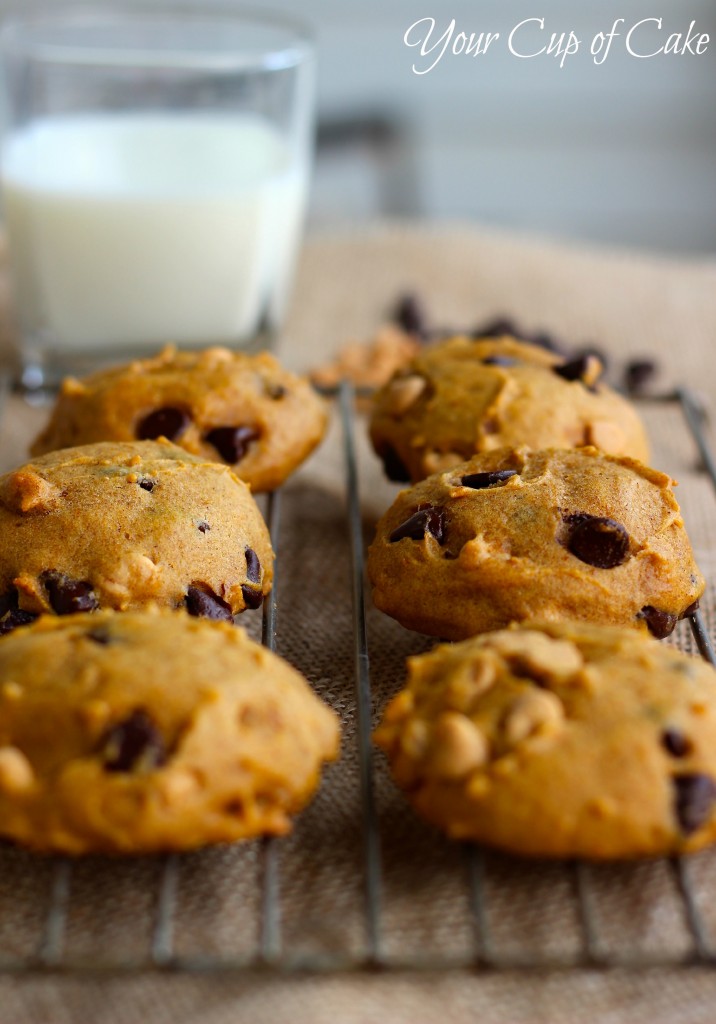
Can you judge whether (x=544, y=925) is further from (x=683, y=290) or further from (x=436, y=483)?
(x=683, y=290)

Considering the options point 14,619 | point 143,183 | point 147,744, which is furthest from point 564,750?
point 143,183

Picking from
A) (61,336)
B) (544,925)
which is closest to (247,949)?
(544,925)

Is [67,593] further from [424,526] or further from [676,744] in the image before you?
[676,744]

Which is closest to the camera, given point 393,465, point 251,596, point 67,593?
point 67,593

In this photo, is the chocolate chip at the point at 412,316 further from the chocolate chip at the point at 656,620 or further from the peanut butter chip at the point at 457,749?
the peanut butter chip at the point at 457,749

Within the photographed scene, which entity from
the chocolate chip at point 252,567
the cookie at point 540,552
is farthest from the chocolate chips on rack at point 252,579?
the cookie at point 540,552

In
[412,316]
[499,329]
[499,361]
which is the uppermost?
[499,361]

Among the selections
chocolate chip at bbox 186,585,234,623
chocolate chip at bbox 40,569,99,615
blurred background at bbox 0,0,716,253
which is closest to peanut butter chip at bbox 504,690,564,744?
chocolate chip at bbox 186,585,234,623
